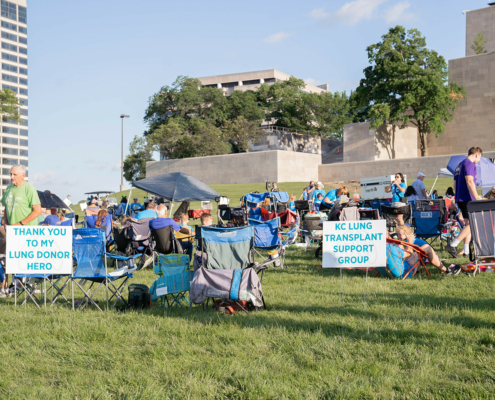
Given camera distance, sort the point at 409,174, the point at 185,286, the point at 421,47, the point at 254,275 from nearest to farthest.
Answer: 1. the point at 254,275
2. the point at 185,286
3. the point at 409,174
4. the point at 421,47

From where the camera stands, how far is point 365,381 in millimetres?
3562

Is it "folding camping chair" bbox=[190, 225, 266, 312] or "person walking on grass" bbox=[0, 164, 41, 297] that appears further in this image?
"person walking on grass" bbox=[0, 164, 41, 297]

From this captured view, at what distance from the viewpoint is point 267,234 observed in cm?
954

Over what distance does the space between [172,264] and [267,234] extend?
329cm

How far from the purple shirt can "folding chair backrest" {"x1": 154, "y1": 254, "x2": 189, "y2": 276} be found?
4470 mm

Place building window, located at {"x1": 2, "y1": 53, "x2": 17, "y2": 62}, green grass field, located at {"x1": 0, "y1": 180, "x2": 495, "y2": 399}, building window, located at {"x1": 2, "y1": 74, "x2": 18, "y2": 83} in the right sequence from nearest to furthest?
green grass field, located at {"x1": 0, "y1": 180, "x2": 495, "y2": 399}, building window, located at {"x1": 2, "y1": 74, "x2": 18, "y2": 83}, building window, located at {"x1": 2, "y1": 53, "x2": 17, "y2": 62}

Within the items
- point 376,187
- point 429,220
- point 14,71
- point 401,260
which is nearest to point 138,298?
point 401,260

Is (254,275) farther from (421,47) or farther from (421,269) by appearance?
(421,47)

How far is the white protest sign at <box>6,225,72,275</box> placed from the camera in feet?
19.8

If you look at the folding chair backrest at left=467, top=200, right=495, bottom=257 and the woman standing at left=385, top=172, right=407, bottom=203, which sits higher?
the woman standing at left=385, top=172, right=407, bottom=203

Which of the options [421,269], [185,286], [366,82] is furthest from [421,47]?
[185,286]

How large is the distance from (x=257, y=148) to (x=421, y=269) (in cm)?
5401

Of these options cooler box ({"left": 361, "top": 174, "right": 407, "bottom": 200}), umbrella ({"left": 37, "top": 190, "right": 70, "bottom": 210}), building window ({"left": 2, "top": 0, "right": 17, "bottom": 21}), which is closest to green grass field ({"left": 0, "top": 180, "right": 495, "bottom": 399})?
cooler box ({"left": 361, "top": 174, "right": 407, "bottom": 200})

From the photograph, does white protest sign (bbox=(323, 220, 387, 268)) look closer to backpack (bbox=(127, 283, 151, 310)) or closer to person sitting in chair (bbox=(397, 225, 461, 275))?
person sitting in chair (bbox=(397, 225, 461, 275))
